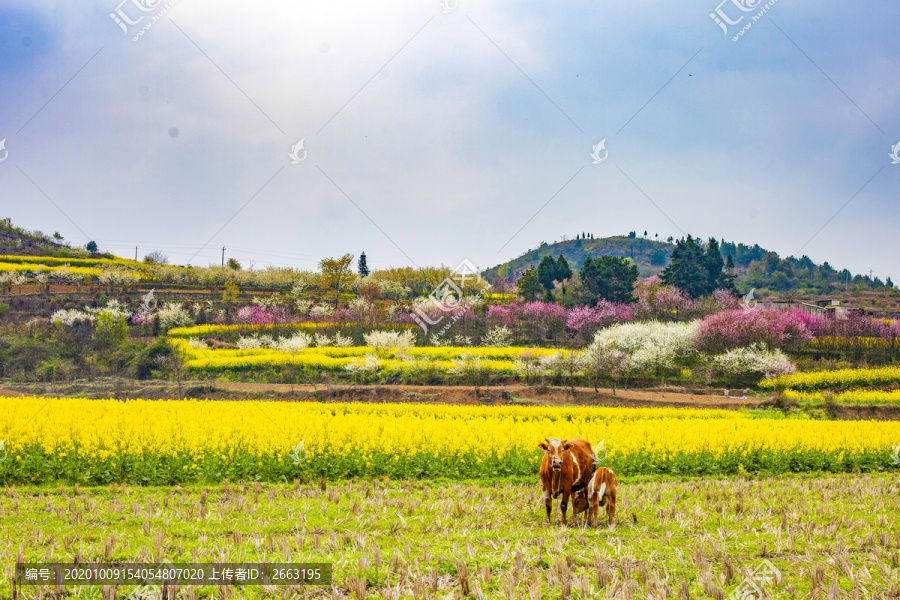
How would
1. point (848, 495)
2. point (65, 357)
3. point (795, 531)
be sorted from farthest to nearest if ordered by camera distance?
point (65, 357), point (848, 495), point (795, 531)

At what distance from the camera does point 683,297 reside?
49.8 metres

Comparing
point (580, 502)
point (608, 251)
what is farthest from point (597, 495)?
point (608, 251)

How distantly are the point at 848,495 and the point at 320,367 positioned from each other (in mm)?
23245

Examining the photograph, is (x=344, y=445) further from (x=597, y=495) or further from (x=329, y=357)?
(x=329, y=357)

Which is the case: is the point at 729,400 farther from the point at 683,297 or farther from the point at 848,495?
the point at 683,297

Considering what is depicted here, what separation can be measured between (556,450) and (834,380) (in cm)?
2605

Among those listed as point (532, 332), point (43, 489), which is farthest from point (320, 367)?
point (43, 489)

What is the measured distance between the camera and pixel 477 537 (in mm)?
5387

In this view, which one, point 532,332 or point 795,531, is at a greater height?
point 532,332

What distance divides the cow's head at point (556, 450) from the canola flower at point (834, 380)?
2394cm

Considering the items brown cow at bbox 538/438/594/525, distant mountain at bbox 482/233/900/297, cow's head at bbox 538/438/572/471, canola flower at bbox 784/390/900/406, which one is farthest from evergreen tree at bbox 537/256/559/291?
cow's head at bbox 538/438/572/471

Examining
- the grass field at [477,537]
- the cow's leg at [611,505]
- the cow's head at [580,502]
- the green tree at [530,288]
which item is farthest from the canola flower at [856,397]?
the green tree at [530,288]

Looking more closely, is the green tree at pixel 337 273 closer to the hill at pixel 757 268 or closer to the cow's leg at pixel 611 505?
→ the hill at pixel 757 268

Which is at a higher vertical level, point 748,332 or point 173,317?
point 173,317
